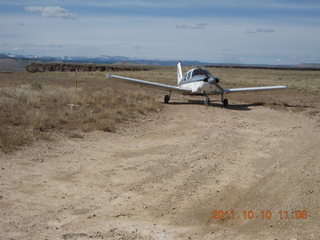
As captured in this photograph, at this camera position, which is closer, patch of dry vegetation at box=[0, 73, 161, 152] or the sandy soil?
the sandy soil

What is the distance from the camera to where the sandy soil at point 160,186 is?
16.5 ft

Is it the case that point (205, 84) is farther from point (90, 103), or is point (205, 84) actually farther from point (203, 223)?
point (203, 223)

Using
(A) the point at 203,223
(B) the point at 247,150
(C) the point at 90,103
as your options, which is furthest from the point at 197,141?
(C) the point at 90,103

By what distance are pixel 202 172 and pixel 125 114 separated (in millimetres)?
7978

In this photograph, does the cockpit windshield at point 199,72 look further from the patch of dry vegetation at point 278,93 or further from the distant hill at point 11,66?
the distant hill at point 11,66

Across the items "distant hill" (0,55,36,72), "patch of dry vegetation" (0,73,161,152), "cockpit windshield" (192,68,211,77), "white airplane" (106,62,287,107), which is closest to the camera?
"patch of dry vegetation" (0,73,161,152)

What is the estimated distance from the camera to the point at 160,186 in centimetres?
677

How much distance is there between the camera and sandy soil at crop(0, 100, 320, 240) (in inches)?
198

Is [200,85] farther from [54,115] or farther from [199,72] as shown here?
[54,115]

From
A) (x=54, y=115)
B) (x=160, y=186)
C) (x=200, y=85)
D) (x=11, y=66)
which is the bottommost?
(x=160, y=186)

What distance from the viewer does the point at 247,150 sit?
9586 mm

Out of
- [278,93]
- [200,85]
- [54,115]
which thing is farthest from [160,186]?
[278,93]

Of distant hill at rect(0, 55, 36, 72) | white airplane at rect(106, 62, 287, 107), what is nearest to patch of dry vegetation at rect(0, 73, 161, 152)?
white airplane at rect(106, 62, 287, 107)

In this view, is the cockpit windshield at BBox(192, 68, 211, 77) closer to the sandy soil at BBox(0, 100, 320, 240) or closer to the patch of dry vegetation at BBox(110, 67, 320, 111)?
the patch of dry vegetation at BBox(110, 67, 320, 111)
